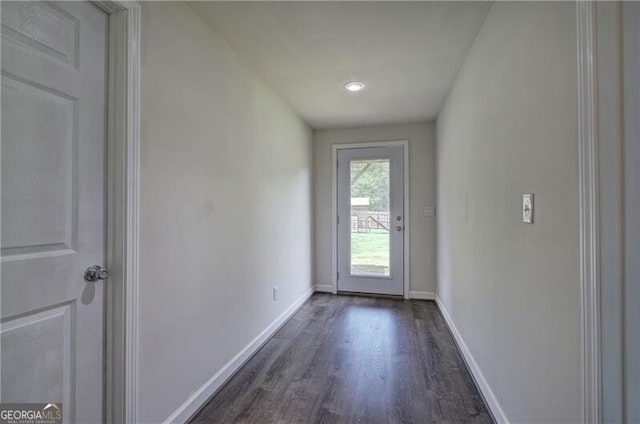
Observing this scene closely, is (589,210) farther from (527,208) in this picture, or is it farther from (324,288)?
(324,288)

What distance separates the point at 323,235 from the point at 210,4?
2.99 m

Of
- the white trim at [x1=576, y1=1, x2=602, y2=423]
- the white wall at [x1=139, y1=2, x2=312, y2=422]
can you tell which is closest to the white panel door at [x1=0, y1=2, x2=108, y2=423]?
the white wall at [x1=139, y1=2, x2=312, y2=422]

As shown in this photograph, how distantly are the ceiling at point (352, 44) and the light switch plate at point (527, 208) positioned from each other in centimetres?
113

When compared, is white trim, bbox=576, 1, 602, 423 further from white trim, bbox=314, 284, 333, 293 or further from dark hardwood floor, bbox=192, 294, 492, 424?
white trim, bbox=314, 284, 333, 293

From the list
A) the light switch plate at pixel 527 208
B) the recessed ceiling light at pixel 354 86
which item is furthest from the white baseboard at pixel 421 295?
the light switch plate at pixel 527 208

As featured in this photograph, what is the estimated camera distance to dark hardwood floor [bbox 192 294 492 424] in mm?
1684

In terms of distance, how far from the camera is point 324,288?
4156 mm

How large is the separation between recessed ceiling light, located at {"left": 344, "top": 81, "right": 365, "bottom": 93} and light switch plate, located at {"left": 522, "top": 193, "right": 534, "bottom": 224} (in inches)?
70.0

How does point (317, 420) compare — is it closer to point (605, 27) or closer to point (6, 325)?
point (6, 325)

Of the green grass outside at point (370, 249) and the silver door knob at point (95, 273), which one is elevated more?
the silver door knob at point (95, 273)

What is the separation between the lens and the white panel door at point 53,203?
0.97 meters

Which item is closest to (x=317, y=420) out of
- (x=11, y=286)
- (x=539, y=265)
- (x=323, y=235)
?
(x=539, y=265)

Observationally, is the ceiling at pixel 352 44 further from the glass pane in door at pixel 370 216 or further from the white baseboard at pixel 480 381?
the white baseboard at pixel 480 381

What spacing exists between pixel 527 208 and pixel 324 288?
10.5 feet
